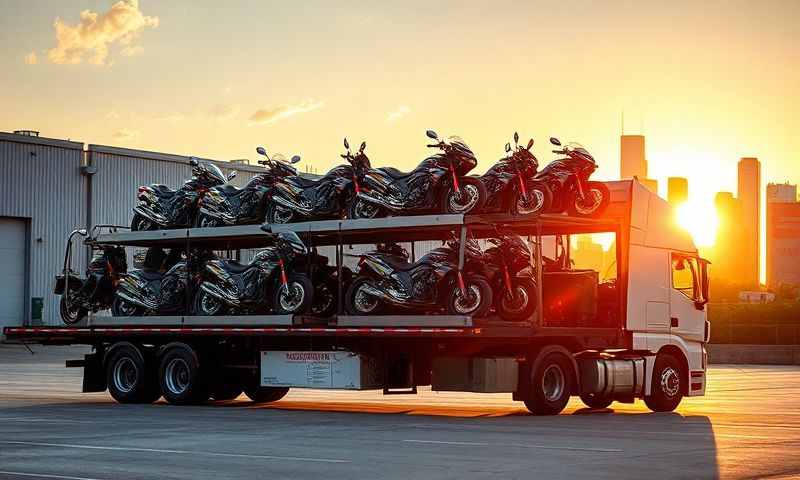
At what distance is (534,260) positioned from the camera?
875 inches

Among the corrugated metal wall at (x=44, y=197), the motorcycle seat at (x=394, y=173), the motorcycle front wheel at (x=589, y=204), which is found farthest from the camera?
the corrugated metal wall at (x=44, y=197)

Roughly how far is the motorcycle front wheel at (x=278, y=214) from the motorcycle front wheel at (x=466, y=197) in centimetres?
336

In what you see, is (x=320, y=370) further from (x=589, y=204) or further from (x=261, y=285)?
(x=589, y=204)

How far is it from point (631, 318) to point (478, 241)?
2.93 metres

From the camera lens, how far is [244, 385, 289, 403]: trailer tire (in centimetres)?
2591

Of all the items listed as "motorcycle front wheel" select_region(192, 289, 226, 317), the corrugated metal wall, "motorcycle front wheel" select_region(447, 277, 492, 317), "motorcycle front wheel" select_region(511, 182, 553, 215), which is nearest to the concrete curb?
the corrugated metal wall

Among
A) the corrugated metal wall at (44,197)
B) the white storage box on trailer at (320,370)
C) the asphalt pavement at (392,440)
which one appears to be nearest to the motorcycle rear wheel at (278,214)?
the white storage box on trailer at (320,370)

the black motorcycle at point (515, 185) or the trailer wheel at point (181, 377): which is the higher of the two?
the black motorcycle at point (515, 185)

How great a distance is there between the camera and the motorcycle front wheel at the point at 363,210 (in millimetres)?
22828

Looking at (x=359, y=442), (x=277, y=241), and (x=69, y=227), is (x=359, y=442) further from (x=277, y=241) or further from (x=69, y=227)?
(x=69, y=227)

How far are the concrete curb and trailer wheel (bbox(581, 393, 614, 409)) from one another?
3049 cm

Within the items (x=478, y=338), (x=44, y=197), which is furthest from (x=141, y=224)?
(x=44, y=197)

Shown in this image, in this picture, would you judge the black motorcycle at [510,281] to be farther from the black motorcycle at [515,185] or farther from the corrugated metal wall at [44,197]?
the corrugated metal wall at [44,197]

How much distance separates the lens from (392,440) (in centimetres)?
1672
